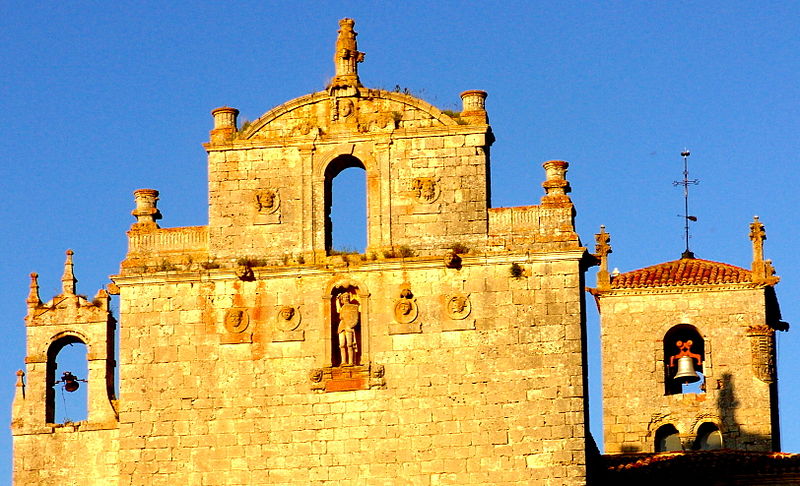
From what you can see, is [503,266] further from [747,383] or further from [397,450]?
[747,383]

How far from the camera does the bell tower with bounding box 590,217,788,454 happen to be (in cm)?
5369

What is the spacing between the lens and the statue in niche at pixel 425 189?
153ft

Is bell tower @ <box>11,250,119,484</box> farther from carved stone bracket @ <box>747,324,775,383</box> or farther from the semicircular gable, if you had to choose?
carved stone bracket @ <box>747,324,775,383</box>

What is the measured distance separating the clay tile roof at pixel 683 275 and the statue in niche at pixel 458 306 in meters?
9.23

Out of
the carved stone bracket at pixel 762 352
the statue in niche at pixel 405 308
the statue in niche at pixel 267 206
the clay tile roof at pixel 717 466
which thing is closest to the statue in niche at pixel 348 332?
the statue in niche at pixel 405 308

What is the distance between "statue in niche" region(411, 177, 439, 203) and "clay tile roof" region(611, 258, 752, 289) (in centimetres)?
906

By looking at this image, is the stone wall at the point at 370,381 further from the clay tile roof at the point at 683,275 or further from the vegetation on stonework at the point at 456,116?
the clay tile roof at the point at 683,275

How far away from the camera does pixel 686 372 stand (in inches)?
2110

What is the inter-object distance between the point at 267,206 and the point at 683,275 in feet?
36.5

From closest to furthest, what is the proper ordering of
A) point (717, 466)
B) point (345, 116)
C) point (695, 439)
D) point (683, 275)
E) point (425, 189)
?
point (425, 189)
point (345, 116)
point (717, 466)
point (695, 439)
point (683, 275)

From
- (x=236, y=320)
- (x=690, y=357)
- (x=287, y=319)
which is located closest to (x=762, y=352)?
(x=690, y=357)

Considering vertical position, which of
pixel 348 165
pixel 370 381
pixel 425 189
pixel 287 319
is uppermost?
pixel 348 165

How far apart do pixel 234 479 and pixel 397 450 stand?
2873 millimetres

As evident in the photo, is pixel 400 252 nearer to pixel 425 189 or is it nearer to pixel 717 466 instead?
pixel 425 189
